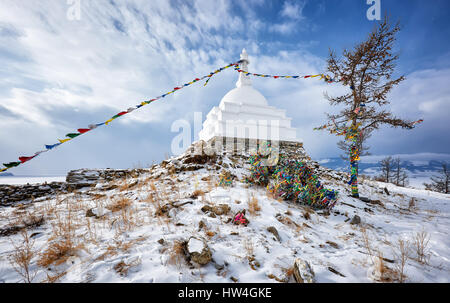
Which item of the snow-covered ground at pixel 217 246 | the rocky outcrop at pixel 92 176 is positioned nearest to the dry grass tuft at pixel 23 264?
the snow-covered ground at pixel 217 246

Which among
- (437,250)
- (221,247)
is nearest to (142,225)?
(221,247)

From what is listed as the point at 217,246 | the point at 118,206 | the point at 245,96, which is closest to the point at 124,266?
the point at 217,246

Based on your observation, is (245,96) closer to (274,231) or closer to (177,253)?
(274,231)

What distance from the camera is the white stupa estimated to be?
475 inches

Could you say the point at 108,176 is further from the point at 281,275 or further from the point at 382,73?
the point at 382,73

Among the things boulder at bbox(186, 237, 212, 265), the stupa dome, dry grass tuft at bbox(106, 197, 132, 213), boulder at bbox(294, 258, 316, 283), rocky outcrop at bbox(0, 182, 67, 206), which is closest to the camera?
boulder at bbox(294, 258, 316, 283)

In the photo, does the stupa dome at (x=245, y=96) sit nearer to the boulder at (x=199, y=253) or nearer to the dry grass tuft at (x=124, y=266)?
A: the boulder at (x=199, y=253)

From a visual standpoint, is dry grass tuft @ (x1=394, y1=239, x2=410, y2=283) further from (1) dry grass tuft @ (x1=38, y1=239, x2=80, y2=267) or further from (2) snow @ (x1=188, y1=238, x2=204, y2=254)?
(1) dry grass tuft @ (x1=38, y1=239, x2=80, y2=267)

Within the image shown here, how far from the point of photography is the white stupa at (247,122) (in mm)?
12062

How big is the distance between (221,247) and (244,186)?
2739 millimetres

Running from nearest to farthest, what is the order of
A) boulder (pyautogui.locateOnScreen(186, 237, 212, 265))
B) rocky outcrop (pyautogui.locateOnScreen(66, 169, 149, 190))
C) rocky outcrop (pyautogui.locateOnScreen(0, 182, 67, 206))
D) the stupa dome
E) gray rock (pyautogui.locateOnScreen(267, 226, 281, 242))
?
boulder (pyautogui.locateOnScreen(186, 237, 212, 265))
gray rock (pyautogui.locateOnScreen(267, 226, 281, 242))
rocky outcrop (pyautogui.locateOnScreen(0, 182, 67, 206))
rocky outcrop (pyautogui.locateOnScreen(66, 169, 149, 190))
the stupa dome

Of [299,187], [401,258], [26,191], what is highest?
[299,187]

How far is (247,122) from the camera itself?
41.4 feet

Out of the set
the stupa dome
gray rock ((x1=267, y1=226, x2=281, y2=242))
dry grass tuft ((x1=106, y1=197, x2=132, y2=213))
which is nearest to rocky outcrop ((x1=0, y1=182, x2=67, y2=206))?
dry grass tuft ((x1=106, y1=197, x2=132, y2=213))
